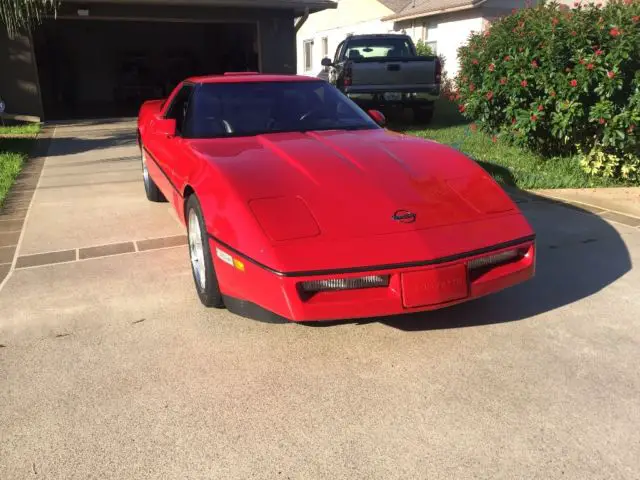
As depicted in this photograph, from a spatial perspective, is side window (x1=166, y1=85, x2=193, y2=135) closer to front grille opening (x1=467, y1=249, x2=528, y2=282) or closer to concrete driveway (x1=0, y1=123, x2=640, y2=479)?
concrete driveway (x1=0, y1=123, x2=640, y2=479)

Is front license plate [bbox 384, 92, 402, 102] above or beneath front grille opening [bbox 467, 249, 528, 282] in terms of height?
above

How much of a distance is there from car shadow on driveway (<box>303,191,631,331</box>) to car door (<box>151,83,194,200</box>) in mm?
1831

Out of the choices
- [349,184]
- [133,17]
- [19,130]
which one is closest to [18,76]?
[19,130]

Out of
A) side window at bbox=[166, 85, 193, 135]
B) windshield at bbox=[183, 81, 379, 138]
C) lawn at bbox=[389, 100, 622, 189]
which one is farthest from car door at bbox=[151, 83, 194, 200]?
lawn at bbox=[389, 100, 622, 189]

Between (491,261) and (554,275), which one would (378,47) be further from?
(491,261)

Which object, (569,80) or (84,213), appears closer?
(84,213)

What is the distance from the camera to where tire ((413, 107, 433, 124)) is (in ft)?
38.2

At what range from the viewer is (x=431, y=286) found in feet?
9.01

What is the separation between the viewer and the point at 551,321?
10.9ft

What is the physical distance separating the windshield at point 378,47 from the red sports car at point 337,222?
933cm

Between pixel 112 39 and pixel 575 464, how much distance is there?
23128 mm

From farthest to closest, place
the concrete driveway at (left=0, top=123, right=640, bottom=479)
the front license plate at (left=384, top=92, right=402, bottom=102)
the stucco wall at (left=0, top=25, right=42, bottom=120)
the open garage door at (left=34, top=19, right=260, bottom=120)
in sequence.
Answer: the open garage door at (left=34, top=19, right=260, bottom=120), the stucco wall at (left=0, top=25, right=42, bottom=120), the front license plate at (left=384, top=92, right=402, bottom=102), the concrete driveway at (left=0, top=123, right=640, bottom=479)

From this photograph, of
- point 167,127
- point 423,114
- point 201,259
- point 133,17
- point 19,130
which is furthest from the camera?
point 133,17

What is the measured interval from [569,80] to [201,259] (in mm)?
5108
